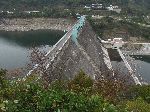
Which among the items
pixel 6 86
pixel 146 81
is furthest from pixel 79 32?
pixel 6 86

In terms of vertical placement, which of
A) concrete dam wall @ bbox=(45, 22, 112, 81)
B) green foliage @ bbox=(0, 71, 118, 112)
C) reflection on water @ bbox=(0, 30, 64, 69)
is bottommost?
reflection on water @ bbox=(0, 30, 64, 69)

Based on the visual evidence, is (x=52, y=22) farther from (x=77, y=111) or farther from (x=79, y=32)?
(x=77, y=111)

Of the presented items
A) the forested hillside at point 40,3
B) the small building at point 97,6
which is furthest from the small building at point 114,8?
the forested hillside at point 40,3

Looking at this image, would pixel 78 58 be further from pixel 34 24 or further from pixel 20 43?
pixel 34 24

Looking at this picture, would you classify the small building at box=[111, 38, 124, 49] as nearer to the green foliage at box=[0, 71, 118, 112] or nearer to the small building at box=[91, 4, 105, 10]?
the small building at box=[91, 4, 105, 10]

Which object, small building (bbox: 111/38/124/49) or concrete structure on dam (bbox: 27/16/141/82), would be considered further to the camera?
small building (bbox: 111/38/124/49)

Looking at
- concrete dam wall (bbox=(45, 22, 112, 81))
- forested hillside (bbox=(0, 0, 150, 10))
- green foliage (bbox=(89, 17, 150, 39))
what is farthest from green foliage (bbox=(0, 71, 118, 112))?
forested hillside (bbox=(0, 0, 150, 10))

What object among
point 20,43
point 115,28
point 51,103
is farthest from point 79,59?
point 51,103

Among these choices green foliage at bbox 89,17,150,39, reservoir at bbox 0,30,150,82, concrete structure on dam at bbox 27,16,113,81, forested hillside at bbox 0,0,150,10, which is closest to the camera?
concrete structure on dam at bbox 27,16,113,81
